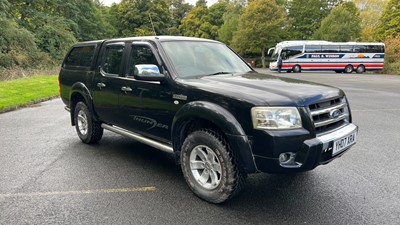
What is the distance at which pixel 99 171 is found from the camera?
4629 mm

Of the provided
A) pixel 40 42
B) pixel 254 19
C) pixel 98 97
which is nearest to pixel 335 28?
pixel 254 19

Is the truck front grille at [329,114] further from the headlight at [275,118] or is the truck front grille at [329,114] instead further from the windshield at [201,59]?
the windshield at [201,59]

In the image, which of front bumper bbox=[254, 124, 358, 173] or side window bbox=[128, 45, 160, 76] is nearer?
front bumper bbox=[254, 124, 358, 173]

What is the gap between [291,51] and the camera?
35438 mm

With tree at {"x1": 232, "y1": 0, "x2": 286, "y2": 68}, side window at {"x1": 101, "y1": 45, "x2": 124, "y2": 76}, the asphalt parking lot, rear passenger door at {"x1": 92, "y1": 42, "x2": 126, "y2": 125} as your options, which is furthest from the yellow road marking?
tree at {"x1": 232, "y1": 0, "x2": 286, "y2": 68}

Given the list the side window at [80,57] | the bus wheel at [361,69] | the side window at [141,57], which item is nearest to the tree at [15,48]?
the side window at [80,57]

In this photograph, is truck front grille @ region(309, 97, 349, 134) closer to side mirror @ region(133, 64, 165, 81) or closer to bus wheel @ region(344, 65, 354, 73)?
side mirror @ region(133, 64, 165, 81)

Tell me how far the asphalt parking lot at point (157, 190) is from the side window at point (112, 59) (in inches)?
56.2

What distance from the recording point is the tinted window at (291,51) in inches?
1382

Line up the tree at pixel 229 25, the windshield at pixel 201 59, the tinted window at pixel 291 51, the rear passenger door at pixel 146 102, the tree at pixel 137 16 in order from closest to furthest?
the rear passenger door at pixel 146 102 < the windshield at pixel 201 59 < the tinted window at pixel 291 51 < the tree at pixel 229 25 < the tree at pixel 137 16

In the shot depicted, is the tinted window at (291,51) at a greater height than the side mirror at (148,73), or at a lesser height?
greater

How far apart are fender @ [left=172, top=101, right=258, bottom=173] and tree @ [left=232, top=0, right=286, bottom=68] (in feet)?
160

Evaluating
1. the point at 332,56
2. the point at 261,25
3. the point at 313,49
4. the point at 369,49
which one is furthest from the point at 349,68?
the point at 261,25

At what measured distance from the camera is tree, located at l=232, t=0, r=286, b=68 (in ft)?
164
